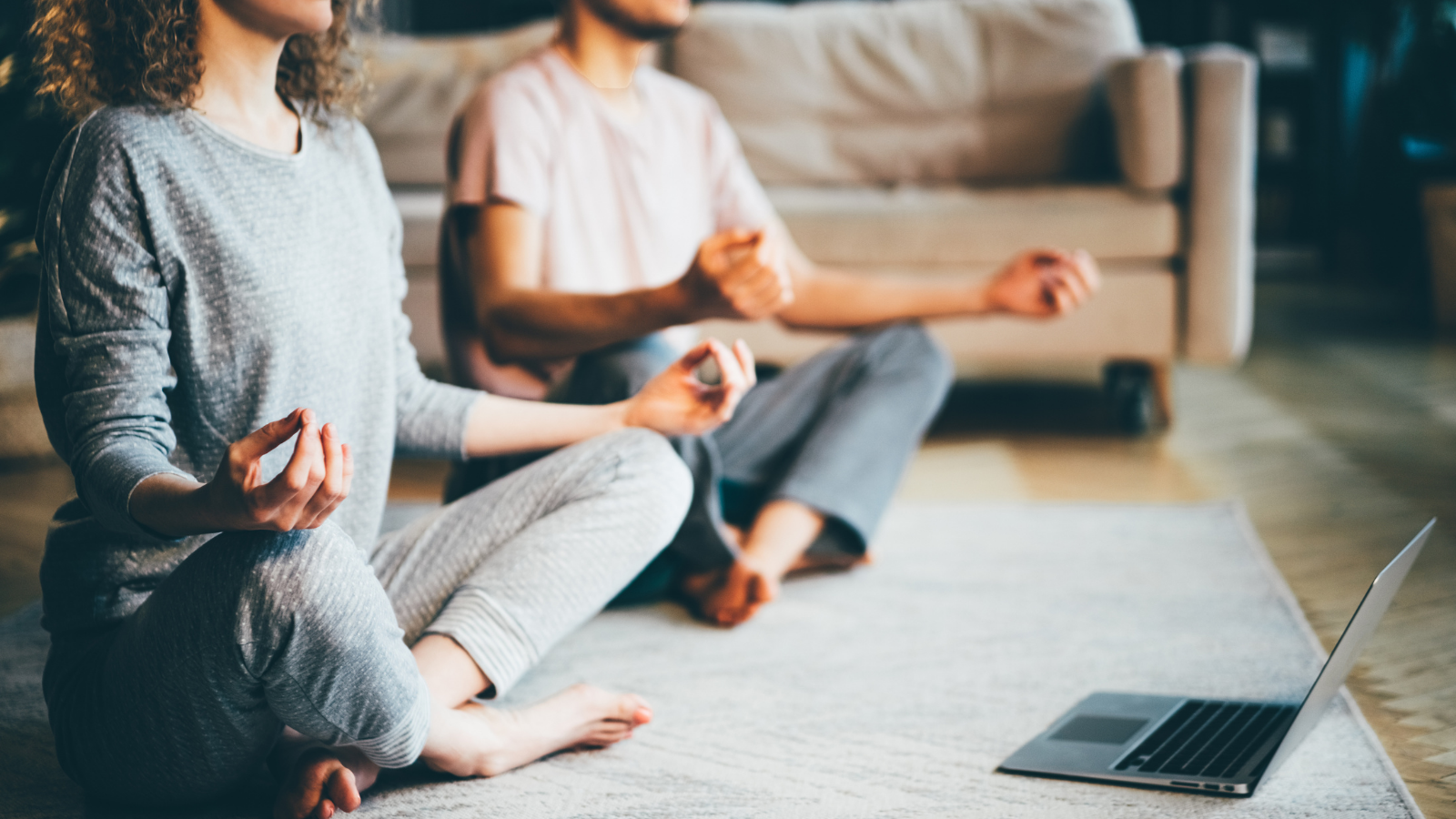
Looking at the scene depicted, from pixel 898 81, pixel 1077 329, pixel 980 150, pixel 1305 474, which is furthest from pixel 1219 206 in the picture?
pixel 898 81

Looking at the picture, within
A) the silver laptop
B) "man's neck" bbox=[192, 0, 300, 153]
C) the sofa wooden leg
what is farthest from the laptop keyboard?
the sofa wooden leg

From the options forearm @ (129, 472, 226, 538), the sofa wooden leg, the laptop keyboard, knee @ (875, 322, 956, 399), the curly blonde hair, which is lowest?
the sofa wooden leg

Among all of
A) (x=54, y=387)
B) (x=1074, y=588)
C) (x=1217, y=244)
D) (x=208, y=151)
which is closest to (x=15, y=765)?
(x=54, y=387)

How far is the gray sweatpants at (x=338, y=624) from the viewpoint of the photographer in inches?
30.4

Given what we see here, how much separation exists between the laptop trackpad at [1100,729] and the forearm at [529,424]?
0.48 m

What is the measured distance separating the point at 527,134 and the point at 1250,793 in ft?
3.20

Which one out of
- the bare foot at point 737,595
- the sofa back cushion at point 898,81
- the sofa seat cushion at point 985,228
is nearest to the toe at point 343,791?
the bare foot at point 737,595

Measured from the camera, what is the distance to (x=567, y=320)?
1.28 m

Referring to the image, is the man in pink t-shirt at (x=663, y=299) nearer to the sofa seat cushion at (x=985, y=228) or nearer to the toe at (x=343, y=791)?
the toe at (x=343, y=791)

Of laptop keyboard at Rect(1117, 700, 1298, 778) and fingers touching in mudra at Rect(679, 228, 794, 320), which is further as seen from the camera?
fingers touching in mudra at Rect(679, 228, 794, 320)

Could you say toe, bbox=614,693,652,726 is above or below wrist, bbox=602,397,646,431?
below

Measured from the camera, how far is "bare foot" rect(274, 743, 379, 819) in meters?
0.89

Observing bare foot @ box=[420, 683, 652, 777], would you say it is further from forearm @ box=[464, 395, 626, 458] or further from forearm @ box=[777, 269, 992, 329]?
forearm @ box=[777, 269, 992, 329]

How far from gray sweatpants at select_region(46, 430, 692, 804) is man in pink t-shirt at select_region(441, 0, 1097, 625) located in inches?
7.9
